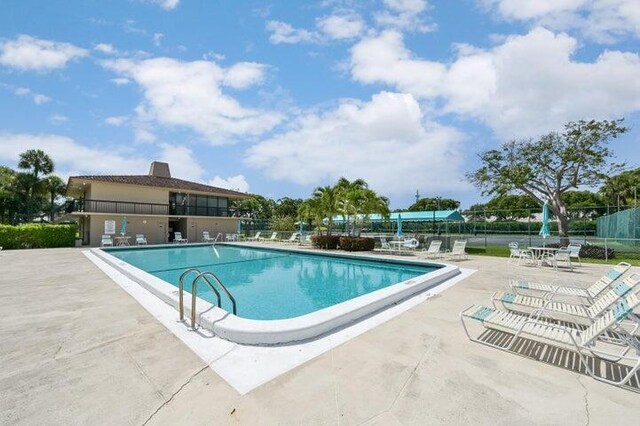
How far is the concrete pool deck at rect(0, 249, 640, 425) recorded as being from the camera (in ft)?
8.78

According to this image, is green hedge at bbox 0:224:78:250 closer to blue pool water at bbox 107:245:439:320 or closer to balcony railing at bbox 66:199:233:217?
balcony railing at bbox 66:199:233:217

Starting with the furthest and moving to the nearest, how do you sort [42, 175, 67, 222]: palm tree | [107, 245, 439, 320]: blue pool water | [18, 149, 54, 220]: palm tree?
[42, 175, 67, 222]: palm tree
[18, 149, 54, 220]: palm tree
[107, 245, 439, 320]: blue pool water

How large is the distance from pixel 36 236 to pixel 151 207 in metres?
7.46

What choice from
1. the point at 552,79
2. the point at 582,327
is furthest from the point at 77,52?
the point at 552,79

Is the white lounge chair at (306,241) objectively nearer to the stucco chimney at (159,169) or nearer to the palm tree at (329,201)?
the palm tree at (329,201)

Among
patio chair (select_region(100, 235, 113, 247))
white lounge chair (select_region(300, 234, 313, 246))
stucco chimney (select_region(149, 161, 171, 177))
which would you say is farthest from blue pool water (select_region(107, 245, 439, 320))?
stucco chimney (select_region(149, 161, 171, 177))

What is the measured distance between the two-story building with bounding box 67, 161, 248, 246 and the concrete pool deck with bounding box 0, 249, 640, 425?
22095 mm

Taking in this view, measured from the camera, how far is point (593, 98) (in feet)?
52.5

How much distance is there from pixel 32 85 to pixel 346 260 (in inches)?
593

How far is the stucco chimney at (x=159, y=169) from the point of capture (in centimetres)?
3109

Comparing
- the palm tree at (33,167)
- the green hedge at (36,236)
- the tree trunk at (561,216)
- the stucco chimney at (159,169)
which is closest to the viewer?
the tree trunk at (561,216)

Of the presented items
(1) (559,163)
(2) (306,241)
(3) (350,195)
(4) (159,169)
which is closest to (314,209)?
(3) (350,195)

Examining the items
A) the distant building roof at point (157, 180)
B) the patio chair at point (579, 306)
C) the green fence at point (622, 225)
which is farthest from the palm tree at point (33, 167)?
the green fence at point (622, 225)

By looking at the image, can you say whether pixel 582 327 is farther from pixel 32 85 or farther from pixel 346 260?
pixel 32 85
